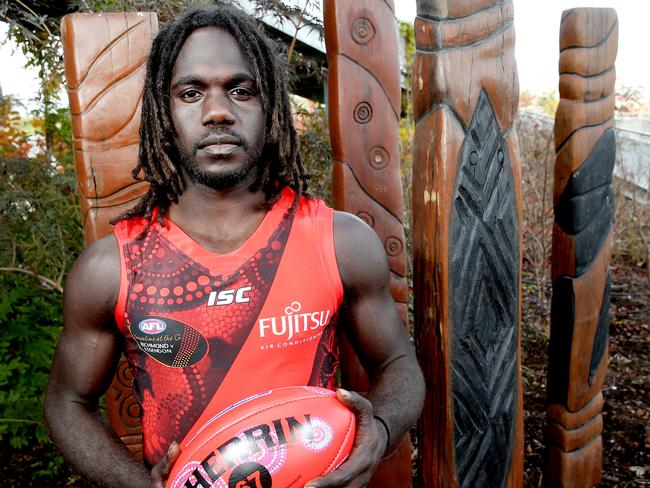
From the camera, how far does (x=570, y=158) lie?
2227 millimetres

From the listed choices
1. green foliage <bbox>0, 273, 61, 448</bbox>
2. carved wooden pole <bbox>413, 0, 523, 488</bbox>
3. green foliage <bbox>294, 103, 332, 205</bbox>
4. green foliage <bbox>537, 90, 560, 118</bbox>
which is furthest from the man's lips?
green foliage <bbox>537, 90, 560, 118</bbox>

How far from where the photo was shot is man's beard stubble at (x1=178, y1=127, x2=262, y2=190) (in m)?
1.49

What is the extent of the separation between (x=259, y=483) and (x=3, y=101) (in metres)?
3.39

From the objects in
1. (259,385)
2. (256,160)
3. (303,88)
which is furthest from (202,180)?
(303,88)

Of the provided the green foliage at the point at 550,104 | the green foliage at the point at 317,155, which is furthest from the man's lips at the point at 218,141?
the green foliage at the point at 550,104

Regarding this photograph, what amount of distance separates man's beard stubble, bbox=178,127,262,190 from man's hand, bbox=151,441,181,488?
0.67 metres

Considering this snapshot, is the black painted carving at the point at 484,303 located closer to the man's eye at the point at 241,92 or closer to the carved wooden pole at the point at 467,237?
the carved wooden pole at the point at 467,237

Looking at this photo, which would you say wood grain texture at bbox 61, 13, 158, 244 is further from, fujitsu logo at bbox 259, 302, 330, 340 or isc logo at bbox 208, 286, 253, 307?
fujitsu logo at bbox 259, 302, 330, 340

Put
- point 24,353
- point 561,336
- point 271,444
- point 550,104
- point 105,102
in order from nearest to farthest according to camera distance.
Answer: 1. point 271,444
2. point 105,102
3. point 561,336
4. point 24,353
5. point 550,104

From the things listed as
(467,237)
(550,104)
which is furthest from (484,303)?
(550,104)

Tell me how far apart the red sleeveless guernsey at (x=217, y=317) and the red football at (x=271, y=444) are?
0.16 m

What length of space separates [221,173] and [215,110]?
167 millimetres

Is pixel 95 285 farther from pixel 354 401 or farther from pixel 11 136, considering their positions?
pixel 11 136

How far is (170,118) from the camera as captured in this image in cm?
161
